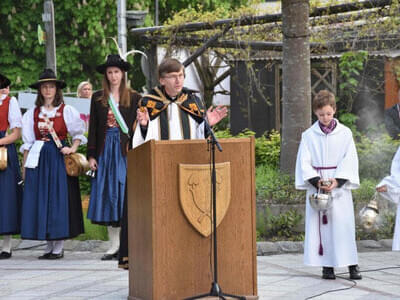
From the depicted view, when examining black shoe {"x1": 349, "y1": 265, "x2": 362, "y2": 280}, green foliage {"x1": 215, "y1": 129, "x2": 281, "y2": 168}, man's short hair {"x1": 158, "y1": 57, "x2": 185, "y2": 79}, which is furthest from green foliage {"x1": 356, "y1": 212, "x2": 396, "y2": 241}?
man's short hair {"x1": 158, "y1": 57, "x2": 185, "y2": 79}

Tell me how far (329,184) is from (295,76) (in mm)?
3595

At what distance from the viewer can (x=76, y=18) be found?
26.1 metres

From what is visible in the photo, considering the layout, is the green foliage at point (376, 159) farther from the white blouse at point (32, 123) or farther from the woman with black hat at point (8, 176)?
the woman with black hat at point (8, 176)

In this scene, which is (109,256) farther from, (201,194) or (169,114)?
(201,194)

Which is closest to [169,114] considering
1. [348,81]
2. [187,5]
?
[348,81]

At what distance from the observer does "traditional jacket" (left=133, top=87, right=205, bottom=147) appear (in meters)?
6.88

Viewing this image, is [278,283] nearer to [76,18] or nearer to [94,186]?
[94,186]

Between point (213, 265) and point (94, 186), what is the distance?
3334mm

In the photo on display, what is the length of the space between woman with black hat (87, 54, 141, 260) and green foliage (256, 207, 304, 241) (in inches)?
66.6

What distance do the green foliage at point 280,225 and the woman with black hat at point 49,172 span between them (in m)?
1.99

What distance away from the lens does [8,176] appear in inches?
385

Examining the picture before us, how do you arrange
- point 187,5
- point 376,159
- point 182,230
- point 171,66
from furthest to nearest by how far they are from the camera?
1. point 187,5
2. point 376,159
3. point 171,66
4. point 182,230

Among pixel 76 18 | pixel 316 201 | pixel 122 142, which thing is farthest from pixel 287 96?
pixel 76 18

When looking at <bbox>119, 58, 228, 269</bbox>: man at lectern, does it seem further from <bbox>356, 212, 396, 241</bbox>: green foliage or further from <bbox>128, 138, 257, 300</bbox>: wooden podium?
<bbox>356, 212, 396, 241</bbox>: green foliage
